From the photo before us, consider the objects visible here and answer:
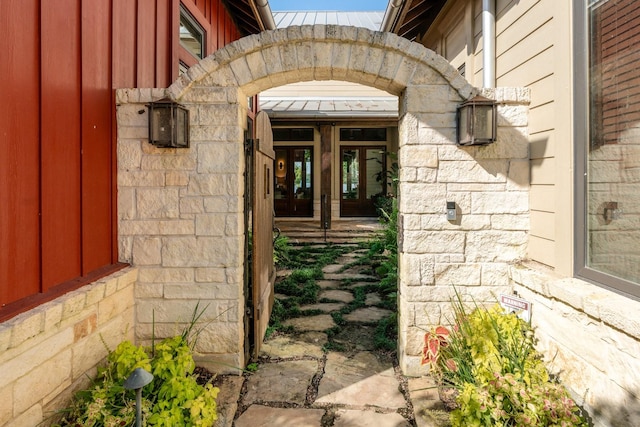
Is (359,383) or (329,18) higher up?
(329,18)

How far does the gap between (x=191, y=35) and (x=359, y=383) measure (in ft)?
13.6

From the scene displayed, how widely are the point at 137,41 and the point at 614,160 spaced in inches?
130

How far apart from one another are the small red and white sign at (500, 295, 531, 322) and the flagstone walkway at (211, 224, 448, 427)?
0.75 metres

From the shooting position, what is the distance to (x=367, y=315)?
429 cm

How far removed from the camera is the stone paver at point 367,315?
13.6ft

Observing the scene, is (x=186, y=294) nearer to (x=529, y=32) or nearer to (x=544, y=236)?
(x=544, y=236)

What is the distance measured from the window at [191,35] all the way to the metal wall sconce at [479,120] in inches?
126

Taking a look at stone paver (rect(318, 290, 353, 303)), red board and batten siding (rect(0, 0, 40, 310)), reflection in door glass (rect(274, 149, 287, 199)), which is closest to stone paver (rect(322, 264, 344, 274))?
stone paver (rect(318, 290, 353, 303))

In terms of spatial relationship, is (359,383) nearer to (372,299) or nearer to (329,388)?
(329,388)

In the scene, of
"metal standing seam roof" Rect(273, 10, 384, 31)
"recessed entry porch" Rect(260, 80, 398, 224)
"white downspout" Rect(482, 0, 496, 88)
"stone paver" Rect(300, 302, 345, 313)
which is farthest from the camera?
"metal standing seam roof" Rect(273, 10, 384, 31)

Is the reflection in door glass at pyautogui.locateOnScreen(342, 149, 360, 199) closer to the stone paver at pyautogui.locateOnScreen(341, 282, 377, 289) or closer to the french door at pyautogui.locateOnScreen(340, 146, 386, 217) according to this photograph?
the french door at pyautogui.locateOnScreen(340, 146, 386, 217)

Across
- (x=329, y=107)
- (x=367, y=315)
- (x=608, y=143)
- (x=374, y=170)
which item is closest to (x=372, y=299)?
(x=367, y=315)

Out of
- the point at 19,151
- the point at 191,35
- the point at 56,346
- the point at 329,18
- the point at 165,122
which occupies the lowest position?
the point at 56,346

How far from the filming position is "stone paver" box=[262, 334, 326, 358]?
3.29 m
